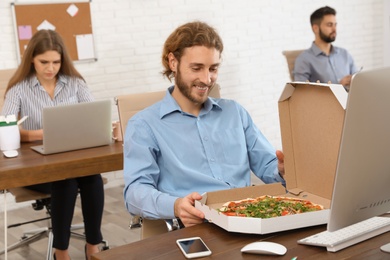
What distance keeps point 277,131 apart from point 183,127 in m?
4.03

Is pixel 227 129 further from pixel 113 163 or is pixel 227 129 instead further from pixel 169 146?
pixel 113 163

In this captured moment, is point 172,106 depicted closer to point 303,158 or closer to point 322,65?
point 303,158

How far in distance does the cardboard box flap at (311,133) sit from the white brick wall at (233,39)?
130 inches

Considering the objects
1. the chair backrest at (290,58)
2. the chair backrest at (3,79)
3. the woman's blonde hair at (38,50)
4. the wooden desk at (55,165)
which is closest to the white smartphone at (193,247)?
the wooden desk at (55,165)

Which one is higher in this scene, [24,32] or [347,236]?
[24,32]

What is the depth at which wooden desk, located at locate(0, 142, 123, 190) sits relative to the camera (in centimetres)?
284

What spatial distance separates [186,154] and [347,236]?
0.81 meters

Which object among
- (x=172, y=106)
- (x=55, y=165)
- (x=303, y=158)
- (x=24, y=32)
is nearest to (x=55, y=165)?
(x=55, y=165)

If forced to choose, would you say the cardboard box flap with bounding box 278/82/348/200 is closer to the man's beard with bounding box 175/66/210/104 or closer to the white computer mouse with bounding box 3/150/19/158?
the man's beard with bounding box 175/66/210/104

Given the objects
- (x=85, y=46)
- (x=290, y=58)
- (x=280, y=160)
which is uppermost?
(x=85, y=46)

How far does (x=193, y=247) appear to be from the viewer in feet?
5.28

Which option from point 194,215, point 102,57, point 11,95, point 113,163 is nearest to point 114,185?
point 102,57

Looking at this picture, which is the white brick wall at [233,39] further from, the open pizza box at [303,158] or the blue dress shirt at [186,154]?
the open pizza box at [303,158]

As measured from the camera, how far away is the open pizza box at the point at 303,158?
5.50ft
